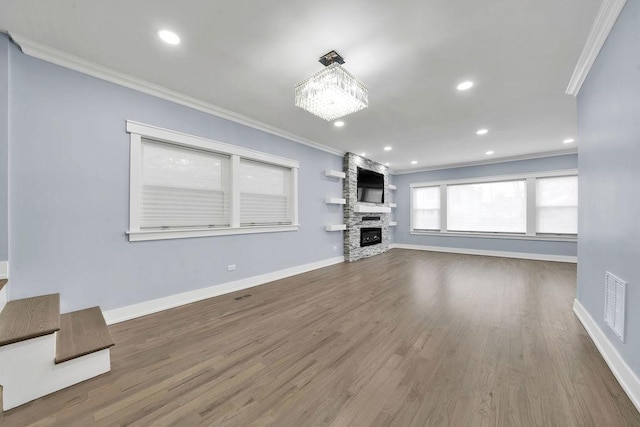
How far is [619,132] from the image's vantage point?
5.82ft

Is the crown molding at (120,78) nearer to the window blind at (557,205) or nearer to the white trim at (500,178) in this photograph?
the white trim at (500,178)

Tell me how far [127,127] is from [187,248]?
5.23 ft

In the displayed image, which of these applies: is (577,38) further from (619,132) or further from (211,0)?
(211,0)

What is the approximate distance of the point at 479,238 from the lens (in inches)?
281

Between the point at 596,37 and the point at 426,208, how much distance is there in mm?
6449

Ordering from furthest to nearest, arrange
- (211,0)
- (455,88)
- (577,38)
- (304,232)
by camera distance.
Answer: (304,232) → (455,88) → (577,38) → (211,0)

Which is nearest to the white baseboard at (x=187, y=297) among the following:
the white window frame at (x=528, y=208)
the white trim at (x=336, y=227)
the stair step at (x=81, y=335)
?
the stair step at (x=81, y=335)

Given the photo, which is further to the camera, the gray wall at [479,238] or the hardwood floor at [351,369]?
the gray wall at [479,238]

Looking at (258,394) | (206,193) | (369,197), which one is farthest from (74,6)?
(369,197)

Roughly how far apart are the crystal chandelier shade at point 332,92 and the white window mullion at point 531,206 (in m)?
6.27

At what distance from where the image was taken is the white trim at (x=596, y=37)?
67.9 inches

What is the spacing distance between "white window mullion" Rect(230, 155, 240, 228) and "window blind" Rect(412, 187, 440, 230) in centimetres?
655

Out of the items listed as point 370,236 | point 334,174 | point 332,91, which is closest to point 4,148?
point 332,91

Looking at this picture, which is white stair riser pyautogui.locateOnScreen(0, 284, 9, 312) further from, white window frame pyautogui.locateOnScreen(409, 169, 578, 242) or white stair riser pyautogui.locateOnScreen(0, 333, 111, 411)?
white window frame pyautogui.locateOnScreen(409, 169, 578, 242)
